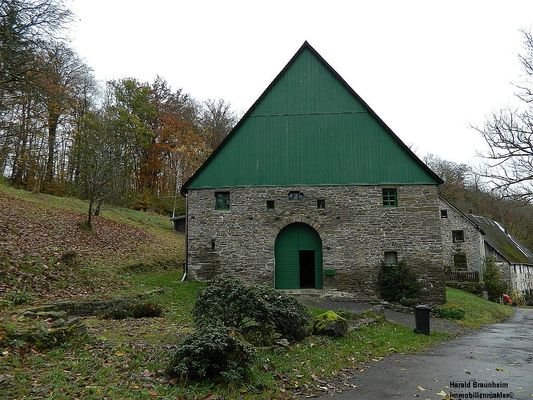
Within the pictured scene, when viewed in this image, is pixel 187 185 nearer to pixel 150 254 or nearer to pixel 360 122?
pixel 150 254

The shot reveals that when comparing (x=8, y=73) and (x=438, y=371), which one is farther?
(x=8, y=73)

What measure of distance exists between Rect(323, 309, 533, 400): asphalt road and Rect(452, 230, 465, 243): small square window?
26629 mm

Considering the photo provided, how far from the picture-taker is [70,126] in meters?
32.5

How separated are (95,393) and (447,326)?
40.6ft

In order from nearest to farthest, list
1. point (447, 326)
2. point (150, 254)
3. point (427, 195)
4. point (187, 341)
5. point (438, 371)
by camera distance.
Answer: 1. point (187, 341)
2. point (438, 371)
3. point (447, 326)
4. point (427, 195)
5. point (150, 254)

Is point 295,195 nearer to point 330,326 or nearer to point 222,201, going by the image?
point 222,201

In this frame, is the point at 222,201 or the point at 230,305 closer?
the point at 230,305

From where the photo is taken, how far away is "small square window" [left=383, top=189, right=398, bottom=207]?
18484 mm

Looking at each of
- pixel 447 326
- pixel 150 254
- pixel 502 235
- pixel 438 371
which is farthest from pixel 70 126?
pixel 502 235

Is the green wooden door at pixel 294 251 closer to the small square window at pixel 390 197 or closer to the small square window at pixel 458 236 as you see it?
the small square window at pixel 390 197

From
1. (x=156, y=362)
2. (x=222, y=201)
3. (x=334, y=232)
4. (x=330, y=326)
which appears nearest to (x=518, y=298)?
(x=334, y=232)

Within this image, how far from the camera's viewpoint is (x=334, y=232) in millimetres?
18438

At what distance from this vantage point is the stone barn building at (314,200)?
18.1 m

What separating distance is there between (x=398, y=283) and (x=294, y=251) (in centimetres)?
449
